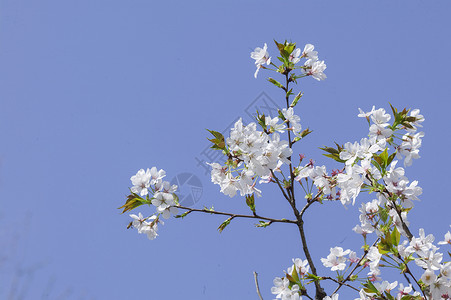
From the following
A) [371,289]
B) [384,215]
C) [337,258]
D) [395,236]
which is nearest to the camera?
[395,236]

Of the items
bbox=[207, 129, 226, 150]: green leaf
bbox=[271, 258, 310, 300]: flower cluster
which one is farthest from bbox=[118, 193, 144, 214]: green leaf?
bbox=[271, 258, 310, 300]: flower cluster

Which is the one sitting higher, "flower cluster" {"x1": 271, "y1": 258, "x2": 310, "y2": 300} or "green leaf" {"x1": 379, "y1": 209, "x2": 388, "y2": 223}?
"green leaf" {"x1": 379, "y1": 209, "x2": 388, "y2": 223}

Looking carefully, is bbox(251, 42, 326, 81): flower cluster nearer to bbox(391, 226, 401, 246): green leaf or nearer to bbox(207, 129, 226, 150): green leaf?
bbox(207, 129, 226, 150): green leaf

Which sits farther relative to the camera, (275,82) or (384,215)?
(275,82)

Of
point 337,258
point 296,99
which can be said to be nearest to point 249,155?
point 296,99

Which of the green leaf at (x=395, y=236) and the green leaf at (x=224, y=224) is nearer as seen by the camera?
the green leaf at (x=395, y=236)

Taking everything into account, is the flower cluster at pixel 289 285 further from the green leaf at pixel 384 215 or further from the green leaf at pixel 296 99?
the green leaf at pixel 296 99

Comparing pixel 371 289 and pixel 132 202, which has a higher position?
pixel 132 202

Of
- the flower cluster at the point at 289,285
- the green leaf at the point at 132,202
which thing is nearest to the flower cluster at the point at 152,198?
the green leaf at the point at 132,202

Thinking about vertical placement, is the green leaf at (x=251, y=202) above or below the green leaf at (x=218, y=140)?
below

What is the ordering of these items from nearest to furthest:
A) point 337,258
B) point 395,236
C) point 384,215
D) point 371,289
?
point 395,236 → point 371,289 → point 384,215 → point 337,258

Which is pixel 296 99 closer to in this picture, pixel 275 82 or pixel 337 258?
pixel 275 82

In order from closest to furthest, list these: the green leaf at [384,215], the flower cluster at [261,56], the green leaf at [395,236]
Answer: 1. the green leaf at [395,236]
2. the green leaf at [384,215]
3. the flower cluster at [261,56]

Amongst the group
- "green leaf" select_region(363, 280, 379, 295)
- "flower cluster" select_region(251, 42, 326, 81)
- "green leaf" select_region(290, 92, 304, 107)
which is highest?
"flower cluster" select_region(251, 42, 326, 81)
